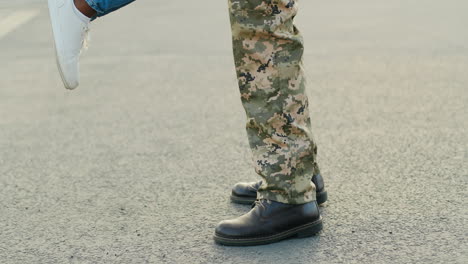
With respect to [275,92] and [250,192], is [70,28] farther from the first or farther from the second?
[250,192]

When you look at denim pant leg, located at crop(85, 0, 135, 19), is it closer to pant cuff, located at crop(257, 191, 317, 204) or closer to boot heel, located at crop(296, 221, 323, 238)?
pant cuff, located at crop(257, 191, 317, 204)

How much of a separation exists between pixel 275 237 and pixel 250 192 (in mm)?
420

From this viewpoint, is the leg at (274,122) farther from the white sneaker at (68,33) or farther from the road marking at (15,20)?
the road marking at (15,20)

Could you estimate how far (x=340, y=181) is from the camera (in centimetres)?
363

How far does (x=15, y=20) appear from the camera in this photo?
9328mm

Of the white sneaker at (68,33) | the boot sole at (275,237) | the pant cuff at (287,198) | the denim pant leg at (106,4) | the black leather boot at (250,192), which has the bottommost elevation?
the black leather boot at (250,192)

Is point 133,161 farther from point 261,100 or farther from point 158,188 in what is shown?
point 261,100

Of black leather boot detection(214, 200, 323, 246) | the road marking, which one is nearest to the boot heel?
black leather boot detection(214, 200, 323, 246)

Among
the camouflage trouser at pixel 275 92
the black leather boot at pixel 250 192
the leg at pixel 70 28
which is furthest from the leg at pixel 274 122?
the leg at pixel 70 28

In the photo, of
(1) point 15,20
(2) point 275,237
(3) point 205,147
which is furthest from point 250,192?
(1) point 15,20

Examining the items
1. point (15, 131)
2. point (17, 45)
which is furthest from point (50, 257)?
point (17, 45)

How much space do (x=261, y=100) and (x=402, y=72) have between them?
Result: 3251 mm

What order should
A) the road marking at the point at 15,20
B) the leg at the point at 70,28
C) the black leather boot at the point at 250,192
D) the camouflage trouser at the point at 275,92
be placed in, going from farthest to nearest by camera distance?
the road marking at the point at 15,20 → the black leather boot at the point at 250,192 → the leg at the point at 70,28 → the camouflage trouser at the point at 275,92

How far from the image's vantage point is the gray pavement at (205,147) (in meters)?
2.97
